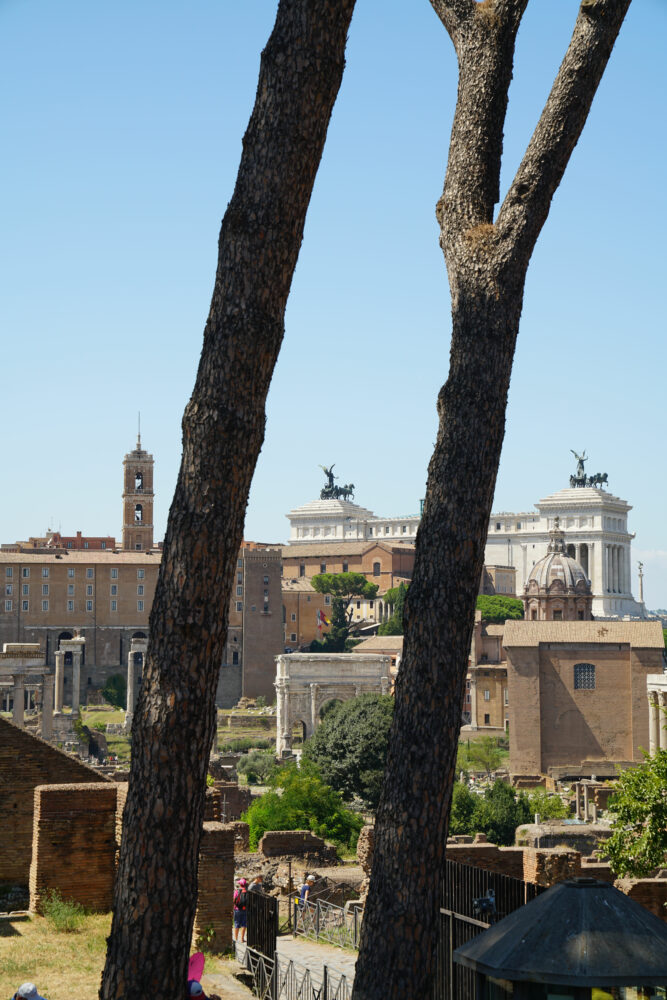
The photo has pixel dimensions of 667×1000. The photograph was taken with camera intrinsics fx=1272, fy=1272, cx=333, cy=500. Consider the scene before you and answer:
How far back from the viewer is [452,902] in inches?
365

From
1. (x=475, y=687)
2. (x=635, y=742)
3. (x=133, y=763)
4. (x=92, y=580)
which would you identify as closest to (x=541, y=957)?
(x=133, y=763)

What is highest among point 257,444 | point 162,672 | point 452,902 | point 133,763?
point 257,444

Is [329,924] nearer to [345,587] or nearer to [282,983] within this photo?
→ [282,983]

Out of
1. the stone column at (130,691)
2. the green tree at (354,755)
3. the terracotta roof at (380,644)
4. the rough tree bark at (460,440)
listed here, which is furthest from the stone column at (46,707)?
the rough tree bark at (460,440)

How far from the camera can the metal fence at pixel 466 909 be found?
7387 millimetres

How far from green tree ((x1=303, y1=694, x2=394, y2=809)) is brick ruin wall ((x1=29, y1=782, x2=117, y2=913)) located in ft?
79.7

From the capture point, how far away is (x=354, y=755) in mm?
33750

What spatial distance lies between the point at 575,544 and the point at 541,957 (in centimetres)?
9553

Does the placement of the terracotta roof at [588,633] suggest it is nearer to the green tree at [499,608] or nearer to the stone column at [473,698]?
the stone column at [473,698]

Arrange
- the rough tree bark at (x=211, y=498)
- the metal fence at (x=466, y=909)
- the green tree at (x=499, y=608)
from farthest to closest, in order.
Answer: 1. the green tree at (x=499, y=608)
2. the metal fence at (x=466, y=909)
3. the rough tree bark at (x=211, y=498)

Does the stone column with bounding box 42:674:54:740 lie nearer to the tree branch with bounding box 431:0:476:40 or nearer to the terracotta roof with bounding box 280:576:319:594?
the tree branch with bounding box 431:0:476:40

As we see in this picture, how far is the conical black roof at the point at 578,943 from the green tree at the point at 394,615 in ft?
200

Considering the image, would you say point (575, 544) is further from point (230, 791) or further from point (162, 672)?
point (162, 672)

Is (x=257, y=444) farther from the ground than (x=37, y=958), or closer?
farther from the ground
